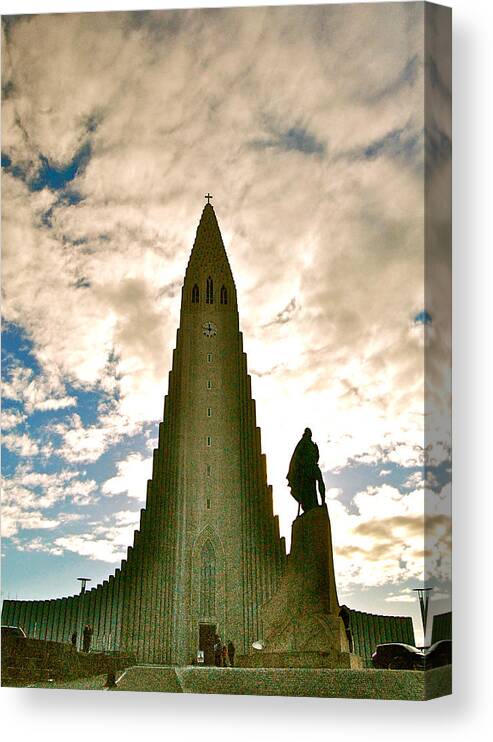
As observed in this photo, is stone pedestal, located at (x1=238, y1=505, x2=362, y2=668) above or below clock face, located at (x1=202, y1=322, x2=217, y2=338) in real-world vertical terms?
below

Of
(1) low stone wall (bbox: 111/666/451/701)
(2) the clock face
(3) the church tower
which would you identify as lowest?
Result: (1) low stone wall (bbox: 111/666/451/701)

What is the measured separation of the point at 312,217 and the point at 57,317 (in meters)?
2.38

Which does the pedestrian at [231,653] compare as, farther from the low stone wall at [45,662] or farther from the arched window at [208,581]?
the low stone wall at [45,662]

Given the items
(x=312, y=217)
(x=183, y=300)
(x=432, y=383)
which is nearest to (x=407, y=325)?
(x=432, y=383)

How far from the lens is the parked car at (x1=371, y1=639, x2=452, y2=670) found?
455 inches

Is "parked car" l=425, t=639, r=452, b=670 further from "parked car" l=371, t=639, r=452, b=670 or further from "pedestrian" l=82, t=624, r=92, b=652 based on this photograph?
"pedestrian" l=82, t=624, r=92, b=652

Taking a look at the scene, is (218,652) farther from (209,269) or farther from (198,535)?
(209,269)

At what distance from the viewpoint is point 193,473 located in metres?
12.5

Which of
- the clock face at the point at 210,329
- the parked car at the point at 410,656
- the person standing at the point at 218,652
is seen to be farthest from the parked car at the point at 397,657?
the clock face at the point at 210,329

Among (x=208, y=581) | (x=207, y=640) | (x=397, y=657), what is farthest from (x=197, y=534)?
(x=397, y=657)

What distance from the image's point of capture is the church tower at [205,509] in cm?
1227

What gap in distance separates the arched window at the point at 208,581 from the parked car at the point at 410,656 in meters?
1.46

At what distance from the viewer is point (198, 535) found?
40.8 feet

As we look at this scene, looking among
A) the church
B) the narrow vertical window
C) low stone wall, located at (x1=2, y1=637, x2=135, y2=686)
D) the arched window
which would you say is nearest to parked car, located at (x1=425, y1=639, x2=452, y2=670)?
the church
